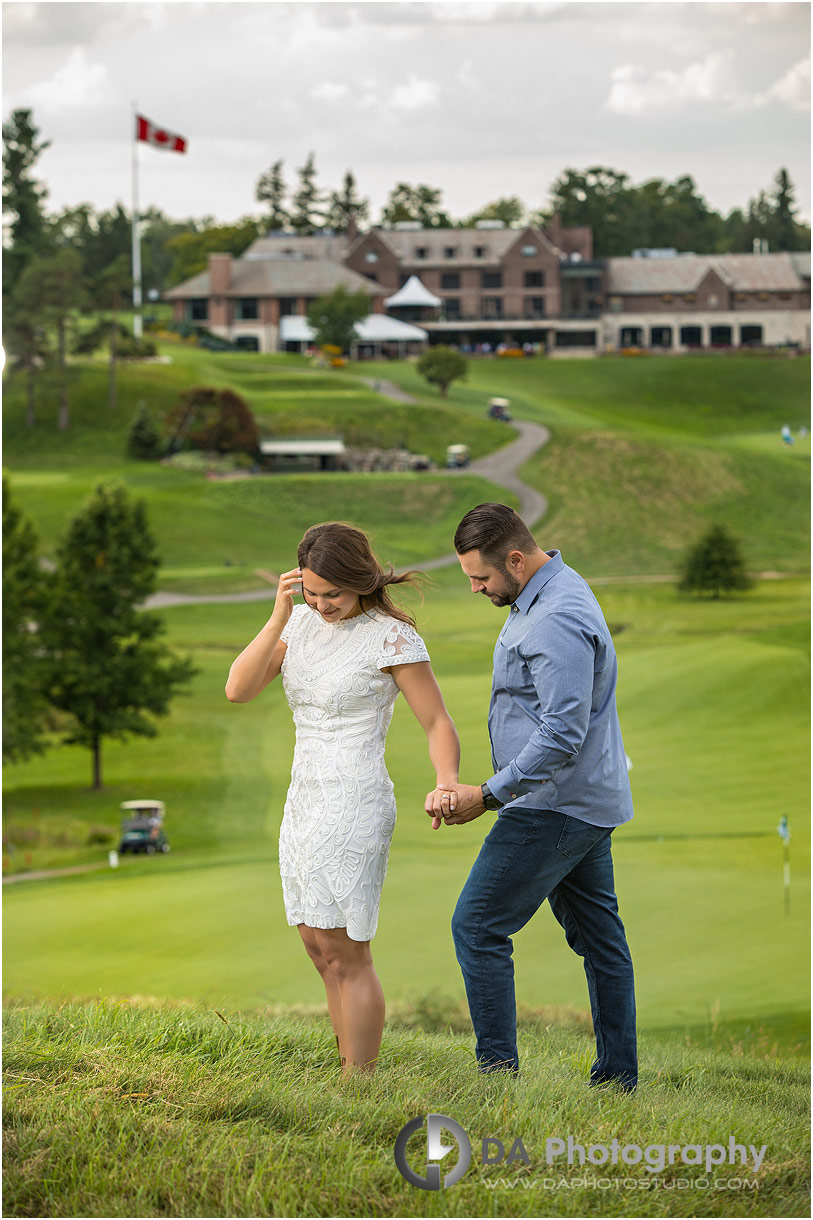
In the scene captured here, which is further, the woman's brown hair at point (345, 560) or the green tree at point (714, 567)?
the green tree at point (714, 567)

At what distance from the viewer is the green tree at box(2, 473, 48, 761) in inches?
675

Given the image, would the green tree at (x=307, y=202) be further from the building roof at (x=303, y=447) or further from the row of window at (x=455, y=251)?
the building roof at (x=303, y=447)

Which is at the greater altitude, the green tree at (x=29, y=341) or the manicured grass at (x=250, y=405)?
the green tree at (x=29, y=341)

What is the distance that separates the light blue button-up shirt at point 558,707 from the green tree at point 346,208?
1217 inches

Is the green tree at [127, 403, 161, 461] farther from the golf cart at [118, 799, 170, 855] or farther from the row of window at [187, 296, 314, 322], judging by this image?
the golf cart at [118, 799, 170, 855]

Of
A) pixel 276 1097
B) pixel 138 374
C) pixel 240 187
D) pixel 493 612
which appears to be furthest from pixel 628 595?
pixel 276 1097

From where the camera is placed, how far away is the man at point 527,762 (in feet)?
8.21

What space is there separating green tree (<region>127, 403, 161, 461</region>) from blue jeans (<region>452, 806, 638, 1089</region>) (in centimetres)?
2614

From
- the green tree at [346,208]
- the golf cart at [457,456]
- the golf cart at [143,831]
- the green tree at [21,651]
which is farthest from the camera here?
the green tree at [346,208]

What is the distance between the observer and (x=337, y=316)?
99.6 ft

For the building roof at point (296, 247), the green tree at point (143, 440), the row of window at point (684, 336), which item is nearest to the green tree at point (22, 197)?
the green tree at point (143, 440)

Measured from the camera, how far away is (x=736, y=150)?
101ft

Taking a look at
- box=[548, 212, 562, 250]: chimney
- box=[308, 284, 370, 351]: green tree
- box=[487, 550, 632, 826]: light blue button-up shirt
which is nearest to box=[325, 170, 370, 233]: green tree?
box=[308, 284, 370, 351]: green tree

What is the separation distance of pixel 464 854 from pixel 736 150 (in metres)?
24.5
